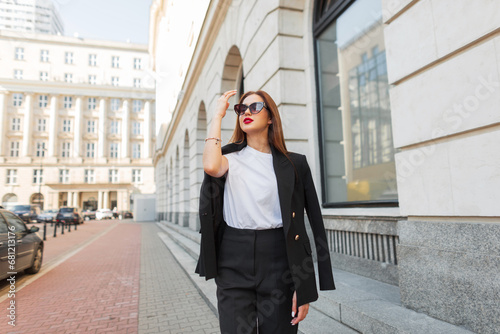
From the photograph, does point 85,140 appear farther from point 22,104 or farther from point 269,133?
point 269,133

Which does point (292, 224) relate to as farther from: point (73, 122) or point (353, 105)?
point (73, 122)

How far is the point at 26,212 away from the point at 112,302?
31.6 m

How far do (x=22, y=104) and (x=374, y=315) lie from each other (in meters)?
71.7

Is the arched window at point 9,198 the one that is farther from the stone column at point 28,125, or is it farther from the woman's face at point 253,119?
the woman's face at point 253,119

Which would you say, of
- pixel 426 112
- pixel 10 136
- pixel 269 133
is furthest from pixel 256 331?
pixel 10 136

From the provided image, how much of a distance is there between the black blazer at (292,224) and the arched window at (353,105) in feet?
8.19

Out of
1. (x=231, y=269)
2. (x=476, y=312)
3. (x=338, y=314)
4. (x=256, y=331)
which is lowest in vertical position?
(x=338, y=314)

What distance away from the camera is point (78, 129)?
2346 inches

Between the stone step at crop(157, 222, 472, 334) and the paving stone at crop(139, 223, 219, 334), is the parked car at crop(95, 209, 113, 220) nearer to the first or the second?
the paving stone at crop(139, 223, 219, 334)

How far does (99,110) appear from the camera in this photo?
61.8 metres

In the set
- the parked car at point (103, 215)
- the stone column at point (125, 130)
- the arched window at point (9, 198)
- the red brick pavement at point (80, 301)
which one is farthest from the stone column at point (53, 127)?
the red brick pavement at point (80, 301)

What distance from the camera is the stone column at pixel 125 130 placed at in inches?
2425

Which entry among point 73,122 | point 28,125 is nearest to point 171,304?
point 73,122

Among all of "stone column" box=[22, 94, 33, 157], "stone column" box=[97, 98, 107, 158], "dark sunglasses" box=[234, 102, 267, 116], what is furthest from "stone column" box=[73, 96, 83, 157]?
"dark sunglasses" box=[234, 102, 267, 116]
